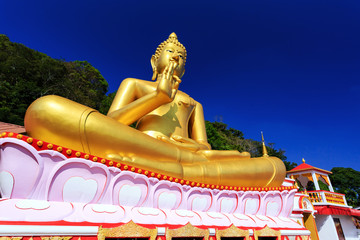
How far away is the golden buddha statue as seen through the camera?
8.34 feet

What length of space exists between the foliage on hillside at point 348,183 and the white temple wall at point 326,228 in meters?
17.5

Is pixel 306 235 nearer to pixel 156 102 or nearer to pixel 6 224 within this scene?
pixel 156 102

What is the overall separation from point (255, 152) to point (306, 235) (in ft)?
69.8

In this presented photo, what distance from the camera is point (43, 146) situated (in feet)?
6.81

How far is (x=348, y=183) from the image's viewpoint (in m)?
25.5

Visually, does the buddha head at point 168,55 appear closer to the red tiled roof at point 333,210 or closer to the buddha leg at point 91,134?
the buddha leg at point 91,134

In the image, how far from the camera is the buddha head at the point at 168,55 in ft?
17.1

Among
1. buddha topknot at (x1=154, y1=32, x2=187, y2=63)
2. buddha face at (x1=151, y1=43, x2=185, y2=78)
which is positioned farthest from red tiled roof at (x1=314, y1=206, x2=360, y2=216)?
buddha topknot at (x1=154, y1=32, x2=187, y2=63)

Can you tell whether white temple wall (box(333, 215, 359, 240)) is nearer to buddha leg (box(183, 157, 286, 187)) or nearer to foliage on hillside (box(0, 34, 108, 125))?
buddha leg (box(183, 157, 286, 187))

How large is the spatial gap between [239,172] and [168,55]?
316cm

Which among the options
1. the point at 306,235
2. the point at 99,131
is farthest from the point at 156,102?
the point at 306,235

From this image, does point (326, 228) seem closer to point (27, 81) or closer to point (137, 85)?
point (137, 85)

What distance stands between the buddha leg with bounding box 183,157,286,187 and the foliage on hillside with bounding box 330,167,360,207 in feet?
84.5

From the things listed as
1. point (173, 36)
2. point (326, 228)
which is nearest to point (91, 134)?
point (173, 36)
